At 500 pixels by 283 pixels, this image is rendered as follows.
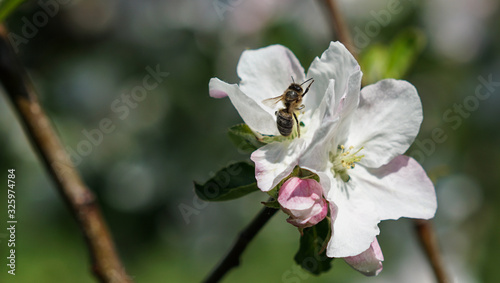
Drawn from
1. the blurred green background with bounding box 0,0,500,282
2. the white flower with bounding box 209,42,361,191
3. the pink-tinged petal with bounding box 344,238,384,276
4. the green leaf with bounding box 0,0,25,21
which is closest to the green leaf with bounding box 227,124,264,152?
the white flower with bounding box 209,42,361,191

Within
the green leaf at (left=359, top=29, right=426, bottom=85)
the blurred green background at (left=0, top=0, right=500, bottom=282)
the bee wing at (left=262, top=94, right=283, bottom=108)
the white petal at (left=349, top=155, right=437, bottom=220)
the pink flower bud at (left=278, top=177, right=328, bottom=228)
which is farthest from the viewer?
the blurred green background at (left=0, top=0, right=500, bottom=282)

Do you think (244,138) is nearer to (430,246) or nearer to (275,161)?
(275,161)

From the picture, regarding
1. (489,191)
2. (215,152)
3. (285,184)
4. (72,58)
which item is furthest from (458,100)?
(285,184)

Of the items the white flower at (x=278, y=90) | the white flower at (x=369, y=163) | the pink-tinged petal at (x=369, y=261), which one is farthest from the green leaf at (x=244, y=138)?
the pink-tinged petal at (x=369, y=261)

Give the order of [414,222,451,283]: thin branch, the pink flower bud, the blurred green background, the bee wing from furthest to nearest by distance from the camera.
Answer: the blurred green background
[414,222,451,283]: thin branch
the bee wing
the pink flower bud

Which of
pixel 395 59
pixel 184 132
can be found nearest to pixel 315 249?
pixel 395 59

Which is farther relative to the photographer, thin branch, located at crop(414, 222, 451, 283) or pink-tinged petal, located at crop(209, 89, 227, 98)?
thin branch, located at crop(414, 222, 451, 283)

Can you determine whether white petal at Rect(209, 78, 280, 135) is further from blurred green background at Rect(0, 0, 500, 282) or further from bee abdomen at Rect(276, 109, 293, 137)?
blurred green background at Rect(0, 0, 500, 282)
